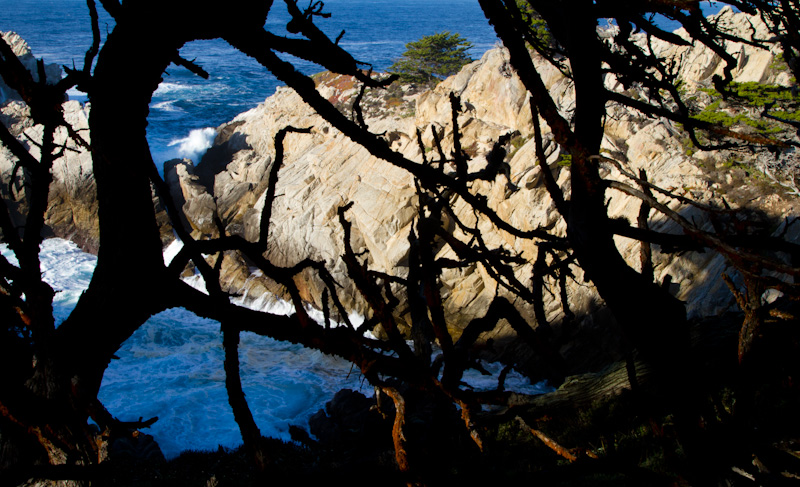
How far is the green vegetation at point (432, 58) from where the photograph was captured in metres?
38.2

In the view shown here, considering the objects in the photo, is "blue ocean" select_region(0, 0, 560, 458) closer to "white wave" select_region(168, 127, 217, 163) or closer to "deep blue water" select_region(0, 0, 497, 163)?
"white wave" select_region(168, 127, 217, 163)

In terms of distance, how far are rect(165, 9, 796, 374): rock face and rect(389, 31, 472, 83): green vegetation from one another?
6.81 metres

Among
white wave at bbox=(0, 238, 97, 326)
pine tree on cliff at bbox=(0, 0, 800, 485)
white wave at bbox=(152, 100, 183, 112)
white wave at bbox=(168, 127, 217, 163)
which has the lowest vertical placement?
pine tree on cliff at bbox=(0, 0, 800, 485)

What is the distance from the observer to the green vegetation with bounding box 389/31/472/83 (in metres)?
38.2

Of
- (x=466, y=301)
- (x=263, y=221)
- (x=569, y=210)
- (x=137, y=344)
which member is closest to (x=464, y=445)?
(x=569, y=210)

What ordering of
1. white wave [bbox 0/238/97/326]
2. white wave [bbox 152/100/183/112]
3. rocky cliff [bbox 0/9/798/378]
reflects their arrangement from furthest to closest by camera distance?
1. white wave [bbox 152/100/183/112]
2. white wave [bbox 0/238/97/326]
3. rocky cliff [bbox 0/9/798/378]

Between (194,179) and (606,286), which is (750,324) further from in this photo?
(194,179)

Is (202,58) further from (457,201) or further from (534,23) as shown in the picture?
(534,23)

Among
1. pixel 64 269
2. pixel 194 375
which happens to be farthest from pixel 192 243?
pixel 64 269

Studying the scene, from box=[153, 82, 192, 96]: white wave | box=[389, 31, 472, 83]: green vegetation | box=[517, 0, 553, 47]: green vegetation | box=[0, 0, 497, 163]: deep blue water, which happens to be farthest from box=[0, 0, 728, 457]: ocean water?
box=[389, 31, 472, 83]: green vegetation

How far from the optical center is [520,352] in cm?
1739

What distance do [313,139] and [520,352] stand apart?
1886 centimetres

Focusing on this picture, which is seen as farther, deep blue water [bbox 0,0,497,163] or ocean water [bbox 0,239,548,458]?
deep blue water [bbox 0,0,497,163]

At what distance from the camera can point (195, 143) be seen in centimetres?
3975
